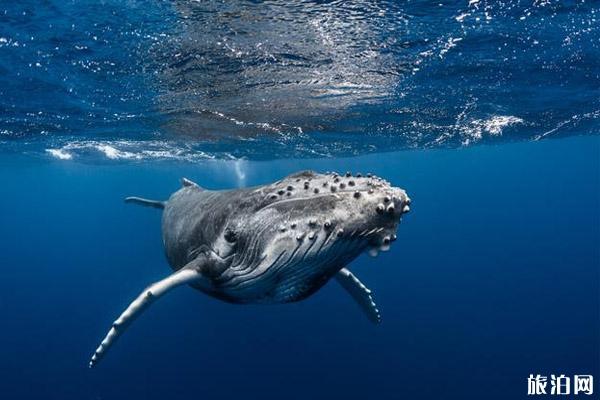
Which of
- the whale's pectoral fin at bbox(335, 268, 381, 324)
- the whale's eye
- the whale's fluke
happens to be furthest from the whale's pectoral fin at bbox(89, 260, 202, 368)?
the whale's fluke

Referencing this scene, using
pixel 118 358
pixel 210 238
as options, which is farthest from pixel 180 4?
pixel 118 358

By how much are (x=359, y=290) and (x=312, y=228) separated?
522cm

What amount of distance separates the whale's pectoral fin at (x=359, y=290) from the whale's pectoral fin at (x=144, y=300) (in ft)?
11.4

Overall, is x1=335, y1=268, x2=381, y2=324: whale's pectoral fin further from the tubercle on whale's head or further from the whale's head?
the tubercle on whale's head

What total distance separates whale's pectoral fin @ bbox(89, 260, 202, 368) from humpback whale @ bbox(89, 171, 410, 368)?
12 millimetres

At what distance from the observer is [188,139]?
88.3 ft

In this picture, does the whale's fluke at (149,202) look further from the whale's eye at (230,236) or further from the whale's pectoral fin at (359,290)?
the whale's eye at (230,236)

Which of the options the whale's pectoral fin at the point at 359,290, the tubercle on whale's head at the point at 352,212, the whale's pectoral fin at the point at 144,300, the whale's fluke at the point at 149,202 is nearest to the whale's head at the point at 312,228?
the tubercle on whale's head at the point at 352,212

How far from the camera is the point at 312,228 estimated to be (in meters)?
3.98

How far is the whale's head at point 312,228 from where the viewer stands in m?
3.82

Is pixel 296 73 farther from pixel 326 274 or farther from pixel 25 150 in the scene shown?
pixel 25 150

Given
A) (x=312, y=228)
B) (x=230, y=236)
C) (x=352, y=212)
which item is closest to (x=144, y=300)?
(x=230, y=236)

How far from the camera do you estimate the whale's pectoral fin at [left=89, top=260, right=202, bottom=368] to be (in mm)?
5263

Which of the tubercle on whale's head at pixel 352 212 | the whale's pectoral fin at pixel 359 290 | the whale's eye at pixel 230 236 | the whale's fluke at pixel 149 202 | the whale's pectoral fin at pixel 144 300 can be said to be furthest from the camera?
the whale's fluke at pixel 149 202
